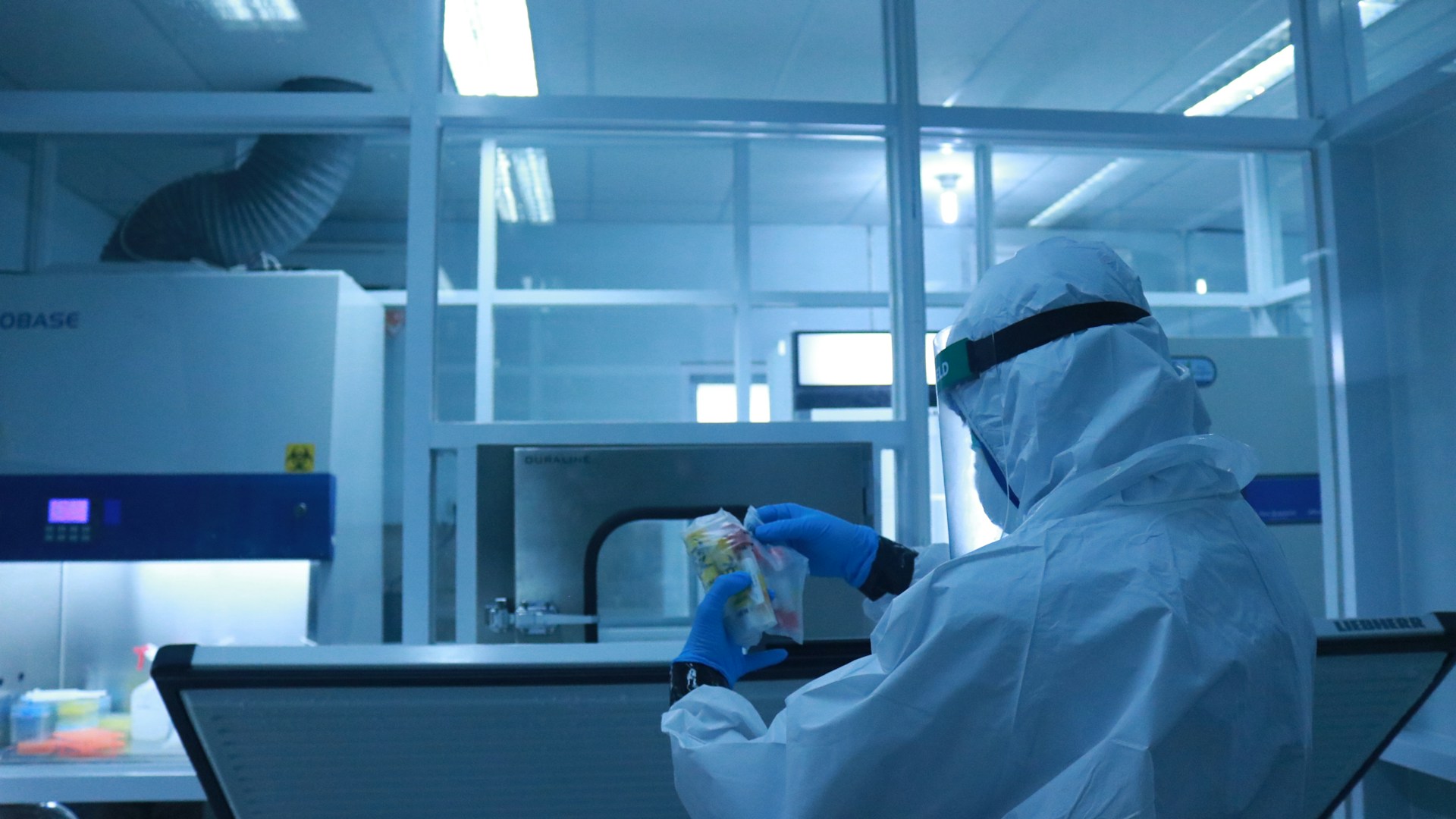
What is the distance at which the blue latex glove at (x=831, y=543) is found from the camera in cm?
115

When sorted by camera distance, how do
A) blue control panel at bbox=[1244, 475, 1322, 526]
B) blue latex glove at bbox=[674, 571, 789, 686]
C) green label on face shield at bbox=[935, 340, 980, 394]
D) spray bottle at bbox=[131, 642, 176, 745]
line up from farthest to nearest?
blue control panel at bbox=[1244, 475, 1322, 526], spray bottle at bbox=[131, 642, 176, 745], green label on face shield at bbox=[935, 340, 980, 394], blue latex glove at bbox=[674, 571, 789, 686]

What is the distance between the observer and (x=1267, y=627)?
80 centimetres

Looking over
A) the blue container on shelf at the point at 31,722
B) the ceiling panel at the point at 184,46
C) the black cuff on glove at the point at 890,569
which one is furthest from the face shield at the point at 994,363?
the blue container on shelf at the point at 31,722

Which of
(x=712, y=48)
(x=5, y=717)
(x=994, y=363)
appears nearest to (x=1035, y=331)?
(x=994, y=363)

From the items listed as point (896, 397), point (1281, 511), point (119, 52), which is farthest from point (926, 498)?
point (119, 52)

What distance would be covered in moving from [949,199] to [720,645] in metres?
1.92

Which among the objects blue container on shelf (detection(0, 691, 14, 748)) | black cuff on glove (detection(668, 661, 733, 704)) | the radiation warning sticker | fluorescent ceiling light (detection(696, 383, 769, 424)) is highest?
fluorescent ceiling light (detection(696, 383, 769, 424))

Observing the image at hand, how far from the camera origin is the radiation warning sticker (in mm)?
2061

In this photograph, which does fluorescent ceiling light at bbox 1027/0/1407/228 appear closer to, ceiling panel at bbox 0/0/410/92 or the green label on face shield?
the green label on face shield

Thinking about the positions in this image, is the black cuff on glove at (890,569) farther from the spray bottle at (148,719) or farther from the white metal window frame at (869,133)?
the spray bottle at (148,719)

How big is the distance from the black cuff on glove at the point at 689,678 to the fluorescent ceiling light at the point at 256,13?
5.64 feet

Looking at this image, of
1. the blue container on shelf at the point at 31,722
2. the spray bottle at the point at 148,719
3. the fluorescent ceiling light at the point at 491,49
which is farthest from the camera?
the spray bottle at the point at 148,719

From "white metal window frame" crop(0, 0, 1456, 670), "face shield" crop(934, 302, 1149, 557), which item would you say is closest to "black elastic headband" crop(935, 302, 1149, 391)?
"face shield" crop(934, 302, 1149, 557)

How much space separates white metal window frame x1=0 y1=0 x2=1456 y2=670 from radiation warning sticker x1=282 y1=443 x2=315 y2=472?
2.04 ft
